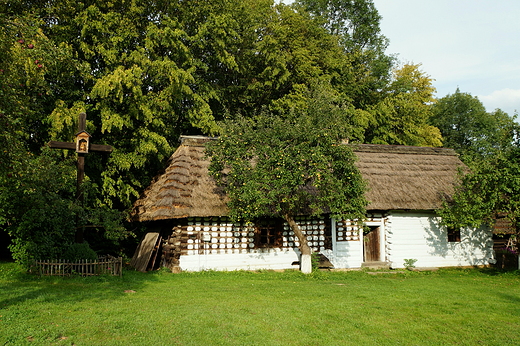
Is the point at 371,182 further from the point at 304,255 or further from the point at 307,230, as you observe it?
the point at 304,255

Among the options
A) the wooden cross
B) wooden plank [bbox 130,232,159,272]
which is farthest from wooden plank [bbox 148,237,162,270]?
the wooden cross

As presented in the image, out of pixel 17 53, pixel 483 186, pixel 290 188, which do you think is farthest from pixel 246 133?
pixel 483 186

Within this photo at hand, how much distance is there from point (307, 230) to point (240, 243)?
9.60 feet

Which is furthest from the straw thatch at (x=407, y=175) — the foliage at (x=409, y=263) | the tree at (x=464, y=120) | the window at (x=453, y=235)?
the tree at (x=464, y=120)

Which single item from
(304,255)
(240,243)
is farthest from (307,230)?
(240,243)

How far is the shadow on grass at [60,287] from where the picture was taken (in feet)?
31.0

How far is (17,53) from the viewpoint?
972cm

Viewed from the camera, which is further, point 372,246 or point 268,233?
point 372,246

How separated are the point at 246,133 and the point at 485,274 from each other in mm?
11169

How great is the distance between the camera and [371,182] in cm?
1908

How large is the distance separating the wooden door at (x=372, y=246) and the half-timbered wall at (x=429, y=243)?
0.61m

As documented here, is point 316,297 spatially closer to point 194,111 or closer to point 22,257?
point 22,257

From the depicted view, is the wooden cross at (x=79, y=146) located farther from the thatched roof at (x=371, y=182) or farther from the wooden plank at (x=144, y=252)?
the wooden plank at (x=144, y=252)

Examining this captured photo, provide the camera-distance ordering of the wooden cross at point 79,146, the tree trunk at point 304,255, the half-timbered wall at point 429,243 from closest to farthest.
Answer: the wooden cross at point 79,146 < the tree trunk at point 304,255 < the half-timbered wall at point 429,243
